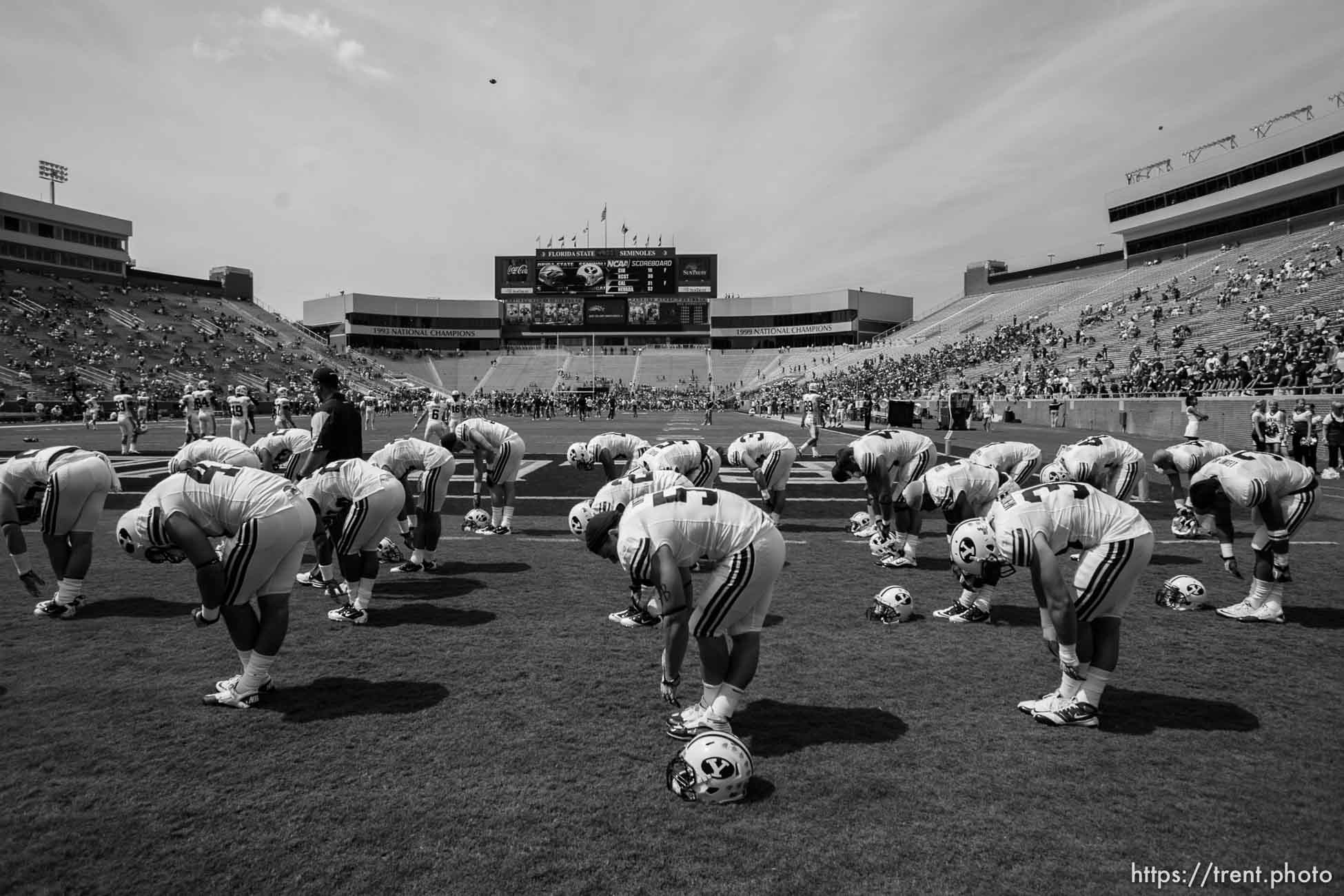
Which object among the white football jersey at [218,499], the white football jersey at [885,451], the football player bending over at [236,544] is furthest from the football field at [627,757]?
the white football jersey at [885,451]

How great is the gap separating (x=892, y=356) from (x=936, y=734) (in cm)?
→ 7560

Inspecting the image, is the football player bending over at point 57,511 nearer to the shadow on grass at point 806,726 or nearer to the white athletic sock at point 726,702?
the white athletic sock at point 726,702

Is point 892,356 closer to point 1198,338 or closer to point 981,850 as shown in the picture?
point 1198,338

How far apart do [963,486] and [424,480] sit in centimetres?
608

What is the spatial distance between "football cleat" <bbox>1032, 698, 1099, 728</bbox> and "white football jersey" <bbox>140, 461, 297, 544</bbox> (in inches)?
206

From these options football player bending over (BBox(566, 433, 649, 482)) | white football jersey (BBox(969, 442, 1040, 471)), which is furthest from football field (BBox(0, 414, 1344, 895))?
football player bending over (BBox(566, 433, 649, 482))

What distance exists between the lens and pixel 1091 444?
33.9 feet

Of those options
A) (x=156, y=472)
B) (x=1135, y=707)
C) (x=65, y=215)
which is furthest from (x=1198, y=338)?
(x=65, y=215)

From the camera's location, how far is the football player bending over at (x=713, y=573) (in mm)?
4516

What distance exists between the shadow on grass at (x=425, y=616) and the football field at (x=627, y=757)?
43 millimetres

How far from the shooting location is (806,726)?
16.1ft

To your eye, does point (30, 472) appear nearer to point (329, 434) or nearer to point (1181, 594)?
point (329, 434)

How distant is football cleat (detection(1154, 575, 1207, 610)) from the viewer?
7.49 m

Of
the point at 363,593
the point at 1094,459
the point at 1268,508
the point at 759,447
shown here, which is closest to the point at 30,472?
the point at 363,593
